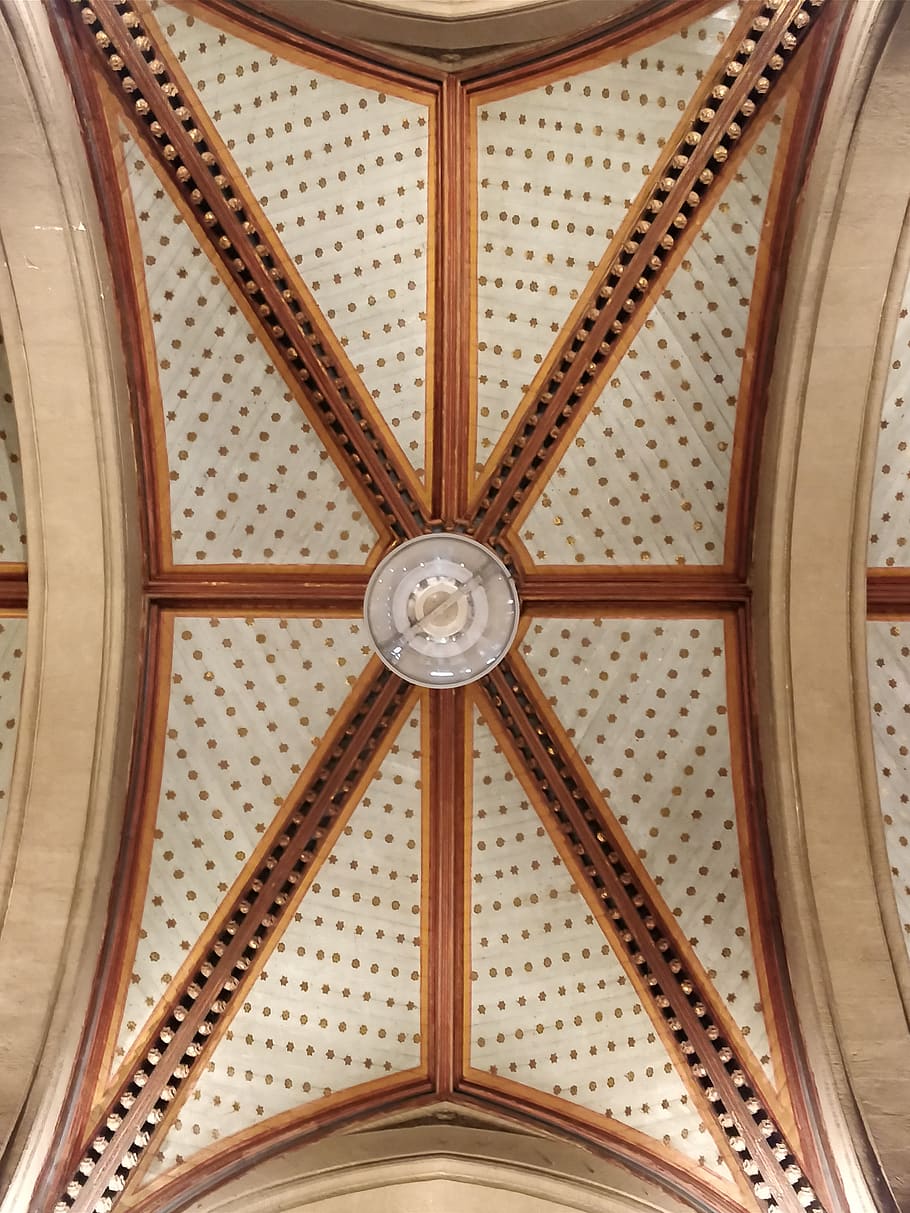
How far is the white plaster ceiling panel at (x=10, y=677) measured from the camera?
18.7ft

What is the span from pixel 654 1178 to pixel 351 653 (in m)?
3.12

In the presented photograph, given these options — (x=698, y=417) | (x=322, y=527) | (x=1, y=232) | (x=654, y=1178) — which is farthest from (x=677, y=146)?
(x=654, y=1178)

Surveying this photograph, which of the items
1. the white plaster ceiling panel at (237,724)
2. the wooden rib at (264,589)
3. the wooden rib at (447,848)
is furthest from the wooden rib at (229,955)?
the wooden rib at (264,589)

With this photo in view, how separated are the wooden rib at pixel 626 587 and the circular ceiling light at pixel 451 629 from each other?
185 millimetres

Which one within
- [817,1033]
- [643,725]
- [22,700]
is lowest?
[817,1033]

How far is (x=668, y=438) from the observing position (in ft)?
18.3

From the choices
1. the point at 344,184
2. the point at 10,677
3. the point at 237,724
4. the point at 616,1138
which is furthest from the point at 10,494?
the point at 616,1138

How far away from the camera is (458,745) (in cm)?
570

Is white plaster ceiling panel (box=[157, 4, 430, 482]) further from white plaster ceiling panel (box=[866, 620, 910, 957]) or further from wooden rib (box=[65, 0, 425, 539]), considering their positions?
white plaster ceiling panel (box=[866, 620, 910, 957])

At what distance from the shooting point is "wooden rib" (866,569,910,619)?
5.54m

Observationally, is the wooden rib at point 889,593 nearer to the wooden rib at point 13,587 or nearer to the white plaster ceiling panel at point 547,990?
the white plaster ceiling panel at point 547,990

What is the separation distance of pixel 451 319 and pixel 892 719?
3270 mm

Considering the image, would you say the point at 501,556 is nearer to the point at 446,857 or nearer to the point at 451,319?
the point at 451,319

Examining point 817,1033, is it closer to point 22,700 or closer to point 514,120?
point 22,700
